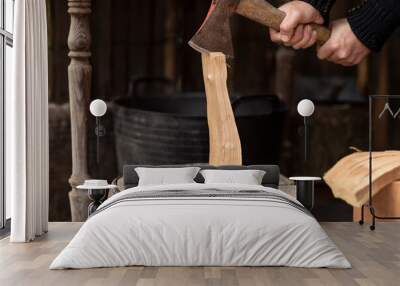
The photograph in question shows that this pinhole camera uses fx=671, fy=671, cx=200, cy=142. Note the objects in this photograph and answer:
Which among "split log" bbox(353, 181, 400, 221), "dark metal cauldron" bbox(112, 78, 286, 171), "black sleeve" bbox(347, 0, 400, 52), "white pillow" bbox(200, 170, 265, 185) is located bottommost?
"split log" bbox(353, 181, 400, 221)

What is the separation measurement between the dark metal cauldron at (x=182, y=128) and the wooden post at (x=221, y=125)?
9 cm

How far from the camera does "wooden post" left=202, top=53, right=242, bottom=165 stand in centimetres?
594

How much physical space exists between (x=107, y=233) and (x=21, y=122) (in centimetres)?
152

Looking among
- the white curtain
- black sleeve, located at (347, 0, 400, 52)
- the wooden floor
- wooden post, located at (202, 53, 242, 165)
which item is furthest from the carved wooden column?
black sleeve, located at (347, 0, 400, 52)

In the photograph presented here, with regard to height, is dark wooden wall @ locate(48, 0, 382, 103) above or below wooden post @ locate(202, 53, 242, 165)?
above

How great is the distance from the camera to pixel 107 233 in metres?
4.27

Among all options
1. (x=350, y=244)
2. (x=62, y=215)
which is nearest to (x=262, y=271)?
(x=350, y=244)

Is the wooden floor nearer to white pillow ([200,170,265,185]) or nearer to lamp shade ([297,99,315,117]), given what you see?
white pillow ([200,170,265,185])

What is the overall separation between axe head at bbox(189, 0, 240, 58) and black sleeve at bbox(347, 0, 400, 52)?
1307 millimetres

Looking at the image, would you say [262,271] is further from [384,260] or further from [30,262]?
[30,262]

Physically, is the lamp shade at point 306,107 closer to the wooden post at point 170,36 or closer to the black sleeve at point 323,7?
the wooden post at point 170,36

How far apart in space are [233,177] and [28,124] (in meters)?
1.74

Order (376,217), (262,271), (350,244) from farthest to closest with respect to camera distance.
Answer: (376,217), (350,244), (262,271)

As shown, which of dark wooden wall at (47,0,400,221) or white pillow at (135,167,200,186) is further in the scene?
dark wooden wall at (47,0,400,221)
